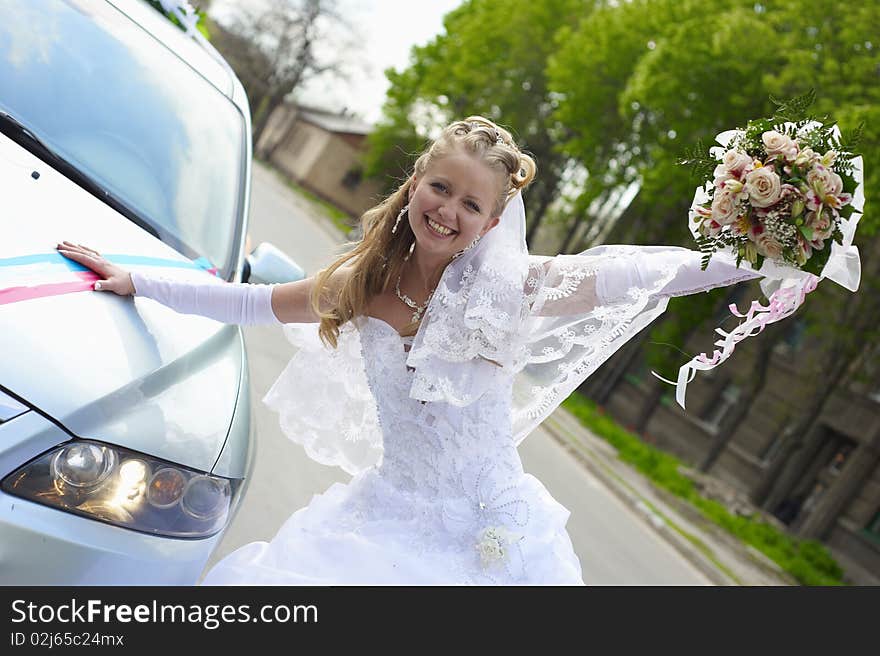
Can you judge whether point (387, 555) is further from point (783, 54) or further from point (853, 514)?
point (853, 514)

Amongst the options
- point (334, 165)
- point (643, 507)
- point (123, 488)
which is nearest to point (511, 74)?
point (643, 507)

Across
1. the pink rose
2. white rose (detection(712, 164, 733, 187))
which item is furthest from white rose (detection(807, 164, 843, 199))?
white rose (detection(712, 164, 733, 187))

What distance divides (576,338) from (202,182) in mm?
1724

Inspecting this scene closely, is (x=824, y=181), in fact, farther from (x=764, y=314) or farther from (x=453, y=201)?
(x=453, y=201)

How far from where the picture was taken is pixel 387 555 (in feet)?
8.39

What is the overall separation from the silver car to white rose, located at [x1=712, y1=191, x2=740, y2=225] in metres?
1.56

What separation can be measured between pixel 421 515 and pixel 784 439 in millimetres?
14877

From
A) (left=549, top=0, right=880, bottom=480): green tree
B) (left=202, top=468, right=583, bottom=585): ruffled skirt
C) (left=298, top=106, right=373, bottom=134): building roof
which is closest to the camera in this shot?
(left=202, top=468, right=583, bottom=585): ruffled skirt

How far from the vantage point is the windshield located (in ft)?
10.7

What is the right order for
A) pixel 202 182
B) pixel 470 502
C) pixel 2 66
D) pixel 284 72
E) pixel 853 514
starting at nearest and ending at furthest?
pixel 470 502 < pixel 2 66 < pixel 202 182 < pixel 853 514 < pixel 284 72

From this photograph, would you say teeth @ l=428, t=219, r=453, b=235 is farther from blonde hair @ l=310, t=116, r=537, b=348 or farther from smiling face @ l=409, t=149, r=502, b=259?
blonde hair @ l=310, t=116, r=537, b=348

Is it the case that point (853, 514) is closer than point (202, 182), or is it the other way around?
point (202, 182)

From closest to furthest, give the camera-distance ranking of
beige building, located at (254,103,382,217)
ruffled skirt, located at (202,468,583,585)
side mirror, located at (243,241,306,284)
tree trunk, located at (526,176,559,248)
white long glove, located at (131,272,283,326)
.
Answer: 1. ruffled skirt, located at (202,468,583,585)
2. white long glove, located at (131,272,283,326)
3. side mirror, located at (243,241,306,284)
4. tree trunk, located at (526,176,559,248)
5. beige building, located at (254,103,382,217)
